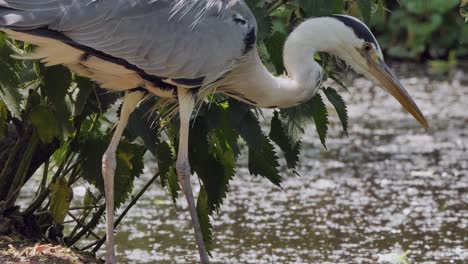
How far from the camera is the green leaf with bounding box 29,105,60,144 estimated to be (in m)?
5.02

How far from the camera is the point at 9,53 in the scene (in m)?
4.92

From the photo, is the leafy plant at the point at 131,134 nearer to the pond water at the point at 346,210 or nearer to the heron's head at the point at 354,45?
the heron's head at the point at 354,45

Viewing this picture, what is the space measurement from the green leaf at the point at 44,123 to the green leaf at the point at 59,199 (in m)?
0.23

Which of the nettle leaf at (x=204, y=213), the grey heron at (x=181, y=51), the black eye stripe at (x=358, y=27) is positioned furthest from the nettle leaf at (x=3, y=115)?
the black eye stripe at (x=358, y=27)

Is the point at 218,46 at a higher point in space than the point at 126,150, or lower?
higher

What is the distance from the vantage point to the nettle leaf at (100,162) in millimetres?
5289

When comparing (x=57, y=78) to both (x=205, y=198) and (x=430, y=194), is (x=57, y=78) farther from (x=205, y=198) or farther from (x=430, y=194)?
(x=430, y=194)

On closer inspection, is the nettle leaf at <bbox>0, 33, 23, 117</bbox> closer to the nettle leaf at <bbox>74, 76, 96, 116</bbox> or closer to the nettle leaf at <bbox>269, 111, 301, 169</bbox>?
the nettle leaf at <bbox>74, 76, 96, 116</bbox>

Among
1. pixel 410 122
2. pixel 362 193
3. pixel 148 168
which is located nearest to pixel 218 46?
pixel 362 193

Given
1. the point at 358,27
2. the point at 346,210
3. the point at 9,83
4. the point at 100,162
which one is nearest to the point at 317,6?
the point at 358,27

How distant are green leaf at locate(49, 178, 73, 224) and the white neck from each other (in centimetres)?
87

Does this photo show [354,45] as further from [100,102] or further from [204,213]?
[100,102]

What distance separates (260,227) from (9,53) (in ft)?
8.83

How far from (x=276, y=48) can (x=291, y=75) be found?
0.79 feet
